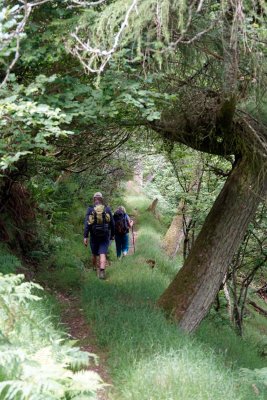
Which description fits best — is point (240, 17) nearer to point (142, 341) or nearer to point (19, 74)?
point (19, 74)

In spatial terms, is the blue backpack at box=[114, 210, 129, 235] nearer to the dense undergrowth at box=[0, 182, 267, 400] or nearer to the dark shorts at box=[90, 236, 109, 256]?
the dense undergrowth at box=[0, 182, 267, 400]

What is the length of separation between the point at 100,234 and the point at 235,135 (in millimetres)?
3950

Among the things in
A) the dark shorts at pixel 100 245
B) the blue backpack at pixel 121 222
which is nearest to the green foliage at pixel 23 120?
the dark shorts at pixel 100 245

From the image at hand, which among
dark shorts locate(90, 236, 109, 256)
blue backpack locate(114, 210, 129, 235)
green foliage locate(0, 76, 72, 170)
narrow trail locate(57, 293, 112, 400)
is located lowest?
narrow trail locate(57, 293, 112, 400)

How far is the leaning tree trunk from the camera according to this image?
6430 mm

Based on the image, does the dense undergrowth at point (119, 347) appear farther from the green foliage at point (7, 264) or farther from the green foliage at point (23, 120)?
the green foliage at point (23, 120)

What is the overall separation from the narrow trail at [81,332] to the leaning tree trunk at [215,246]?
1356mm

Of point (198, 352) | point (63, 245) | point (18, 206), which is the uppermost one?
point (18, 206)

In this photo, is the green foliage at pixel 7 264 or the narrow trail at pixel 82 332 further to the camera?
the green foliage at pixel 7 264

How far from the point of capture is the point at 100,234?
9070 millimetres

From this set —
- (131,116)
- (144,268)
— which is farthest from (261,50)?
(144,268)

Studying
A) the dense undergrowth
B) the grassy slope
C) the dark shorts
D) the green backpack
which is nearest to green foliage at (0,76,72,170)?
the dense undergrowth

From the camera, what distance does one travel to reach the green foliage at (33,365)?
2.61 meters

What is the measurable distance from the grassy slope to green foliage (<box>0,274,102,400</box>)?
98 centimetres
